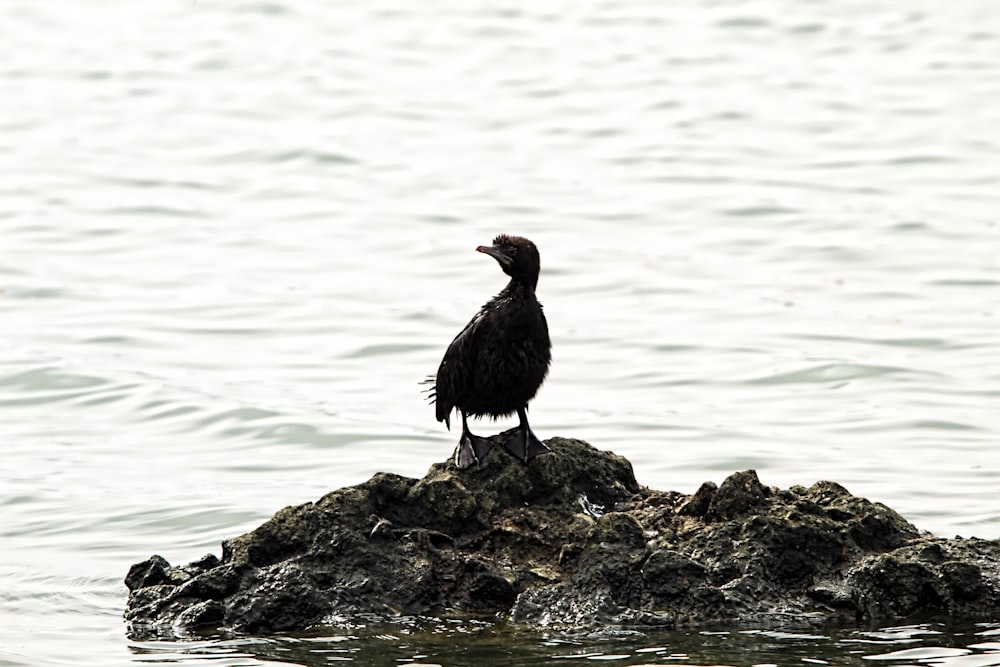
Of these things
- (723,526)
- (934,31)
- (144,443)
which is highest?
(934,31)

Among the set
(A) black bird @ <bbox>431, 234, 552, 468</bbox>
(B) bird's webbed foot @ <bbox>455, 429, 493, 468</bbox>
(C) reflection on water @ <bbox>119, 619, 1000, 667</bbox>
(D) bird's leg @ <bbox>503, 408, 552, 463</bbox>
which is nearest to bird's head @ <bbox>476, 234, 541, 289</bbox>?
(A) black bird @ <bbox>431, 234, 552, 468</bbox>

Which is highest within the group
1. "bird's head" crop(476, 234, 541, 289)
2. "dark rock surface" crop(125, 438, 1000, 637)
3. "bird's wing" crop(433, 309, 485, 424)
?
"bird's head" crop(476, 234, 541, 289)

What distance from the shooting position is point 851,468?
40.5 ft

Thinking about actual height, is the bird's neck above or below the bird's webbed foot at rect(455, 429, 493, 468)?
above

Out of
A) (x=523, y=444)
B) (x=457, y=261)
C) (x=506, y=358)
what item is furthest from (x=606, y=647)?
(x=457, y=261)

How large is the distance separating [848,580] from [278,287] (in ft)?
40.5

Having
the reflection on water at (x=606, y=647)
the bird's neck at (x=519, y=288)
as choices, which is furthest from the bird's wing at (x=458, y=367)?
the reflection on water at (x=606, y=647)

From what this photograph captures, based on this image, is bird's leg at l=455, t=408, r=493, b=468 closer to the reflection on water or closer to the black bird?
the black bird

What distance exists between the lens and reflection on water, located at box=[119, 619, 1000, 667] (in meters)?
7.02

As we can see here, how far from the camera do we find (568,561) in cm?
744

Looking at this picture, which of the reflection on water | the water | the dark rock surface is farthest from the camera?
the water

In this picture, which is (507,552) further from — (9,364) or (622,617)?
(9,364)

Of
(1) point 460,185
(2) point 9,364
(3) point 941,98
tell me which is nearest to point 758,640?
(2) point 9,364

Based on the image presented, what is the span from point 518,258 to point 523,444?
2.80 feet
